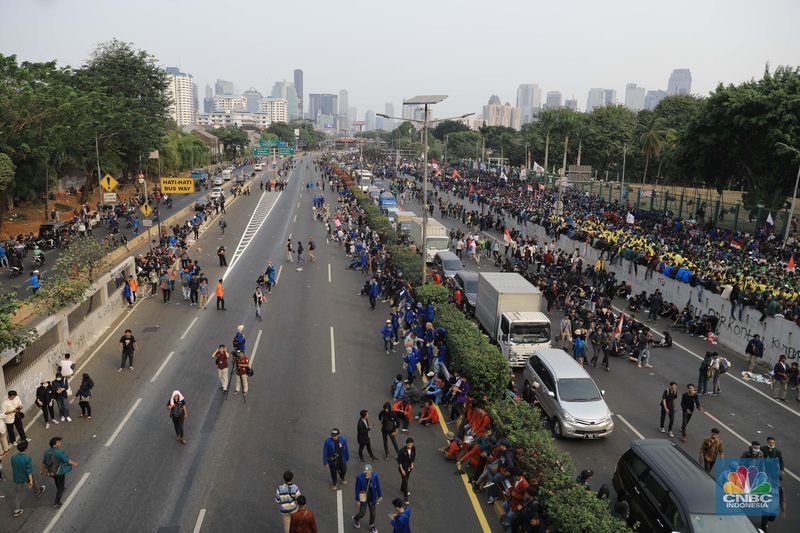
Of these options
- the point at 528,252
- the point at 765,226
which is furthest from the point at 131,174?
the point at 765,226

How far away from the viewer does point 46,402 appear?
14.3 metres

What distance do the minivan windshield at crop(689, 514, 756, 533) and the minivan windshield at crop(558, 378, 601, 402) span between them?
17.6 ft

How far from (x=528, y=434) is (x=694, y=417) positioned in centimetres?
734

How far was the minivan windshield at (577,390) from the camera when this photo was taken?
1439 centimetres

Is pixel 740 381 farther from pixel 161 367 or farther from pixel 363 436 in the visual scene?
pixel 161 367

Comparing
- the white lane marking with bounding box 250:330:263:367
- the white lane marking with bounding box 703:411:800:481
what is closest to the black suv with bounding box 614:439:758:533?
the white lane marking with bounding box 703:411:800:481

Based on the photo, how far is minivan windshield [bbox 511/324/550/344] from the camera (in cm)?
1869

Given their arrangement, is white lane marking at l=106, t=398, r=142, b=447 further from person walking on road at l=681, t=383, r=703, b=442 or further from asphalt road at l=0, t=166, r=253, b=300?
person walking on road at l=681, t=383, r=703, b=442

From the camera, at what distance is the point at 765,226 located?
34000 millimetres

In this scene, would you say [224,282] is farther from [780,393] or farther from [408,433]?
[780,393]

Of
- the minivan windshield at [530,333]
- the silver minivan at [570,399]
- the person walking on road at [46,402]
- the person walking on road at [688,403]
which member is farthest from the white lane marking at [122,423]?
the person walking on road at [688,403]

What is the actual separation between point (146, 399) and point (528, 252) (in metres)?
23.4

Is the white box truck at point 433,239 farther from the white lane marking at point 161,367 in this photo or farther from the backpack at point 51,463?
the backpack at point 51,463

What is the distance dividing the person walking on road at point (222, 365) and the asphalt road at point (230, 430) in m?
0.34
